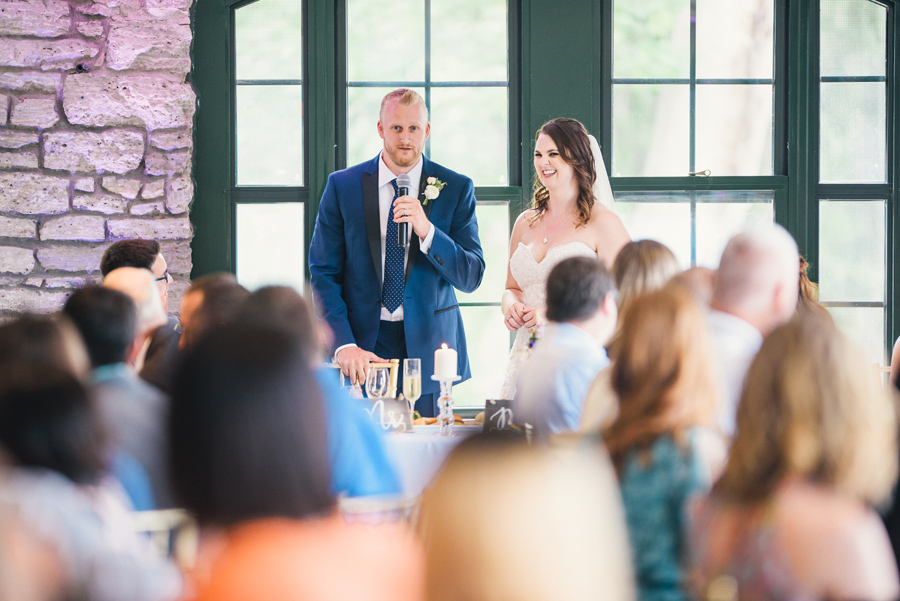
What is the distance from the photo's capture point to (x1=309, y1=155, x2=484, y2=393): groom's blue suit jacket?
3.65m

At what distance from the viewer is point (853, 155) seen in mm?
4504

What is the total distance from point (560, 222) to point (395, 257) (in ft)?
2.58

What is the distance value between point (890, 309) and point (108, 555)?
4.37 m

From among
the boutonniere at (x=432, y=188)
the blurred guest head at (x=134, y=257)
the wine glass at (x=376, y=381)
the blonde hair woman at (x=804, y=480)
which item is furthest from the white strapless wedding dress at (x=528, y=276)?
the blonde hair woman at (x=804, y=480)

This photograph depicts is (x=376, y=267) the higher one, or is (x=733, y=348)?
(x=376, y=267)

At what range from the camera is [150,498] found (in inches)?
71.0

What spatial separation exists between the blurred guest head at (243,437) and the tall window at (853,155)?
415 cm

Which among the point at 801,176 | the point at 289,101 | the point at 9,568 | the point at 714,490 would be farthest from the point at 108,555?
the point at 801,176

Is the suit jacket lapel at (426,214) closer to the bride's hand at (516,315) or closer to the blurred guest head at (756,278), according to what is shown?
the bride's hand at (516,315)

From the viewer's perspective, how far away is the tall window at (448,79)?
175 inches

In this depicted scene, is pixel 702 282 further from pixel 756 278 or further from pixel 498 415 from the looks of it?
pixel 498 415

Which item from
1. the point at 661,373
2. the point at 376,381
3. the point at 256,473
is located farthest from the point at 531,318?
the point at 256,473

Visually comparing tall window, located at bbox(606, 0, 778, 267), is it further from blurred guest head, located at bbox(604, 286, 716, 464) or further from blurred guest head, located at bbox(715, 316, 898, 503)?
blurred guest head, located at bbox(715, 316, 898, 503)

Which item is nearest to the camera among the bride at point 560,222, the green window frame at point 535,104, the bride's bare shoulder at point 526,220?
the bride at point 560,222
